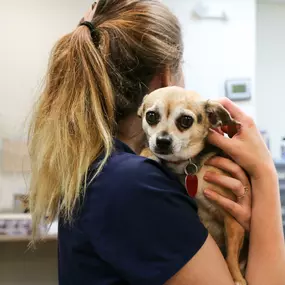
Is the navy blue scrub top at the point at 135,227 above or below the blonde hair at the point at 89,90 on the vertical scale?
below

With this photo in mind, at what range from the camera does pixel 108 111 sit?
2.89 feet

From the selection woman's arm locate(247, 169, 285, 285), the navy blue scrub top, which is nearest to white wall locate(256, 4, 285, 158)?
woman's arm locate(247, 169, 285, 285)

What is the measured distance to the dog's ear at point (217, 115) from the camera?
97cm

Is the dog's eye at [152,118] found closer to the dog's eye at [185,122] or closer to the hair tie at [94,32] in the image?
the dog's eye at [185,122]

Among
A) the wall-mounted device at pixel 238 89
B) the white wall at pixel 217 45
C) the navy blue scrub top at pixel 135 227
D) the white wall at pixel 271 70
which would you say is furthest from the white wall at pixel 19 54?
the navy blue scrub top at pixel 135 227

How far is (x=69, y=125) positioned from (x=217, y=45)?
2105mm

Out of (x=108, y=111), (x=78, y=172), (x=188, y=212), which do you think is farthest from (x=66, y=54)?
(x=188, y=212)

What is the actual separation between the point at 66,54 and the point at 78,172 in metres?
0.28

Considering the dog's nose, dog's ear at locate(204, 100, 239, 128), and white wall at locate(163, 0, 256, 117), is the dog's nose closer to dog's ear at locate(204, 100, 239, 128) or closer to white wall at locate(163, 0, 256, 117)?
dog's ear at locate(204, 100, 239, 128)

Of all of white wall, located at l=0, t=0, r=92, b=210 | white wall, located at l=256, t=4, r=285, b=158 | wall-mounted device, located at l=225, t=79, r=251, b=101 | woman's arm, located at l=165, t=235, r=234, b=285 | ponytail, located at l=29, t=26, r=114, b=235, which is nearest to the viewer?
woman's arm, located at l=165, t=235, r=234, b=285

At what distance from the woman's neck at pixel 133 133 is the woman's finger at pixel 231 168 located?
→ 0.20 metres

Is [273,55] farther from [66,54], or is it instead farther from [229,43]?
[66,54]

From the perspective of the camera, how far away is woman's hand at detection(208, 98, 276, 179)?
3.09 ft

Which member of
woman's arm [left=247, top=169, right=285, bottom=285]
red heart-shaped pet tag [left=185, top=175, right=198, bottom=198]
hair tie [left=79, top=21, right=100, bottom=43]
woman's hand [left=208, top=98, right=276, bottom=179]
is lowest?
woman's arm [left=247, top=169, right=285, bottom=285]
